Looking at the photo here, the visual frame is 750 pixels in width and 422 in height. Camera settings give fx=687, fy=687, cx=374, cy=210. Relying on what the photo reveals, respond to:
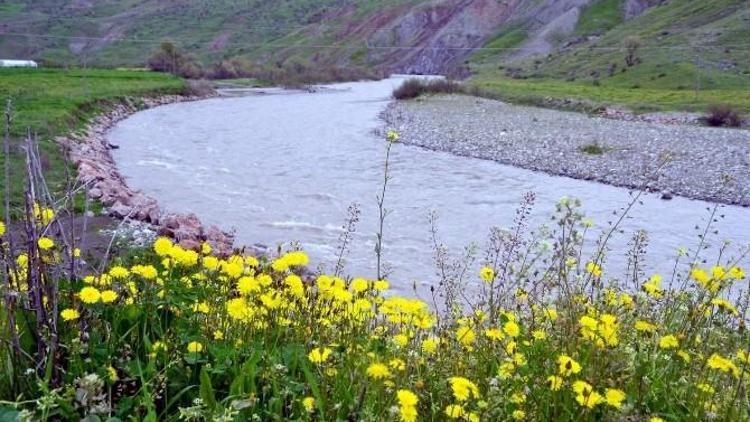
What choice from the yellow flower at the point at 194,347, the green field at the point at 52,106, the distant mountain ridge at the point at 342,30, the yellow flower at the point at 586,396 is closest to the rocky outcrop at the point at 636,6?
the distant mountain ridge at the point at 342,30

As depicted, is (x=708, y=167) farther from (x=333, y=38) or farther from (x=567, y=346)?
(x=333, y=38)

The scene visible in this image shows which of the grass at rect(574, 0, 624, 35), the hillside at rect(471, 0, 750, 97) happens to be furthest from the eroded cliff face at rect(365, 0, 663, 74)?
the hillside at rect(471, 0, 750, 97)

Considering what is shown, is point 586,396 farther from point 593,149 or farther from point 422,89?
point 422,89

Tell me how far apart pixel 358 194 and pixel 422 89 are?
1547 inches

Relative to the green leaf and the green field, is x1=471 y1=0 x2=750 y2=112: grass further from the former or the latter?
the green leaf

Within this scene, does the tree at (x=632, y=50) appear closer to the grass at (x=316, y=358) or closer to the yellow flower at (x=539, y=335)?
the yellow flower at (x=539, y=335)

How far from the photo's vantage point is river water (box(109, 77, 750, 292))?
1399 centimetres

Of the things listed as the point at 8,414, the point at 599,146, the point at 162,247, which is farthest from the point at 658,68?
the point at 8,414

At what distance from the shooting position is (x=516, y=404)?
319cm

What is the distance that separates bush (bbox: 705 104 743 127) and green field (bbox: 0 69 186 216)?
29848 mm

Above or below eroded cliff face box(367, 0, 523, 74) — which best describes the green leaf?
below

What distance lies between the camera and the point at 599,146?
26703 mm

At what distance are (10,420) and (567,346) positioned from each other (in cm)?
252

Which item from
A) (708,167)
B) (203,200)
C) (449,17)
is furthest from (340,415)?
(449,17)
